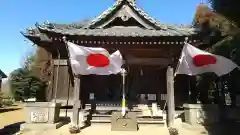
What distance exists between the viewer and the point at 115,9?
15156 mm

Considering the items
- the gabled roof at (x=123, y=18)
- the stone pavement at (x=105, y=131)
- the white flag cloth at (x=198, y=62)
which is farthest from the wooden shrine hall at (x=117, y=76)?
the stone pavement at (x=105, y=131)

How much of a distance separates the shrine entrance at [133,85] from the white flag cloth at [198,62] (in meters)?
3.59

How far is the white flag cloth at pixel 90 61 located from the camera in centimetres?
1139

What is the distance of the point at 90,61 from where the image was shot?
11531 millimetres

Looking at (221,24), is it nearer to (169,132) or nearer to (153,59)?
(153,59)

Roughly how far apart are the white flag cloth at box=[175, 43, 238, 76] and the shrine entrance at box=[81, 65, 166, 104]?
3.59m

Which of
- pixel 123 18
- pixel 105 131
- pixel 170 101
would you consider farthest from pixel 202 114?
pixel 123 18

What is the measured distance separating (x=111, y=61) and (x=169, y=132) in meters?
4.12

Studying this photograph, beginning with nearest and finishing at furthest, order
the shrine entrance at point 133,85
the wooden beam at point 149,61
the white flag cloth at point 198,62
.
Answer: the white flag cloth at point 198,62, the wooden beam at point 149,61, the shrine entrance at point 133,85

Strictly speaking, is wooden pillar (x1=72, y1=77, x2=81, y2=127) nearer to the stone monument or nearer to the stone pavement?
the stone pavement

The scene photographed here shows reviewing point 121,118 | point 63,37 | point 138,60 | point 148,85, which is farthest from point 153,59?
point 63,37

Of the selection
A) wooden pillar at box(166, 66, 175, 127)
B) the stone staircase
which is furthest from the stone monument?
wooden pillar at box(166, 66, 175, 127)

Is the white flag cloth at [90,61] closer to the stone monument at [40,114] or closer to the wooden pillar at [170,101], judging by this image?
the stone monument at [40,114]

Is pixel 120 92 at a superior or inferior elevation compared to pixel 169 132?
superior
